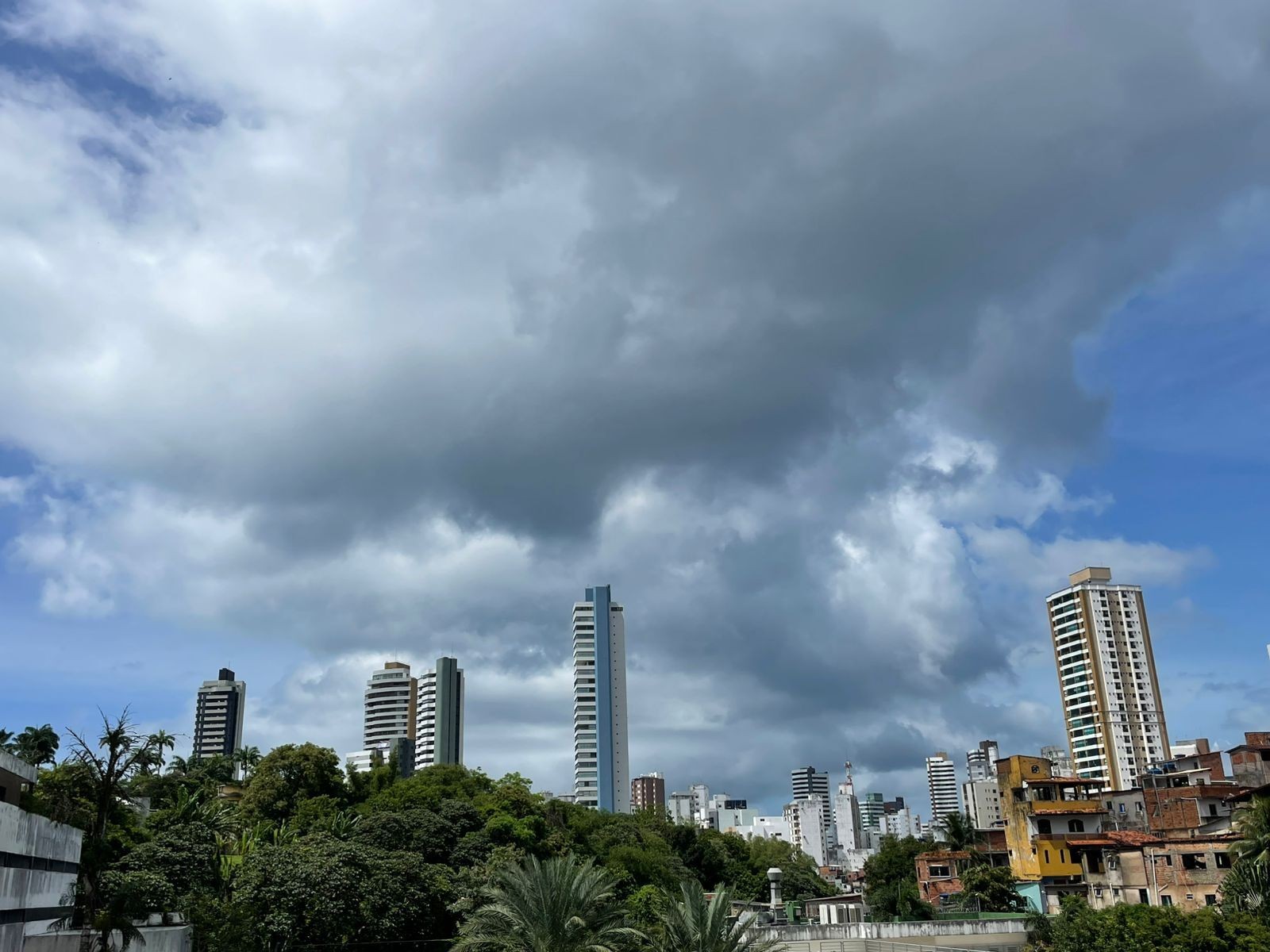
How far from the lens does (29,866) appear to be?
113 feet

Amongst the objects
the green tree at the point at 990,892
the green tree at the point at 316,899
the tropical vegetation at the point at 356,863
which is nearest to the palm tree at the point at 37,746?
the tropical vegetation at the point at 356,863

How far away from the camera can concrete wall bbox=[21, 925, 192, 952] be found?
34.2 metres

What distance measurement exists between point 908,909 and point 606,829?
26.0 meters

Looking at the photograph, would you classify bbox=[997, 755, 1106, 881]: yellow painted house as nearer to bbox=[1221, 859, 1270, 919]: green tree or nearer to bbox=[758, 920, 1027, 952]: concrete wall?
bbox=[1221, 859, 1270, 919]: green tree

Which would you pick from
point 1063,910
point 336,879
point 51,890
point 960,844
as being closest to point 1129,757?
point 960,844

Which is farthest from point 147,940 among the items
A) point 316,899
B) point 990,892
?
point 990,892

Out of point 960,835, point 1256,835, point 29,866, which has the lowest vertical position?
point 1256,835

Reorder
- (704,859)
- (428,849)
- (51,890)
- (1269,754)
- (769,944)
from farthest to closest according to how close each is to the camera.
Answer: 1. (704,859)
2. (1269,754)
3. (428,849)
4. (51,890)
5. (769,944)

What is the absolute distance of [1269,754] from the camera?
76188 millimetres

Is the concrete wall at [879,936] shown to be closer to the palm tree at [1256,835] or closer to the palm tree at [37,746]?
the palm tree at [1256,835]

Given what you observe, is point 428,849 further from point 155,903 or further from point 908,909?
point 908,909

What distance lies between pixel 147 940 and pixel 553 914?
1613 centimetres

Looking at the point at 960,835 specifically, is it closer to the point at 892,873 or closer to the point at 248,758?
the point at 892,873

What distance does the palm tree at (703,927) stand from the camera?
28.6 metres
